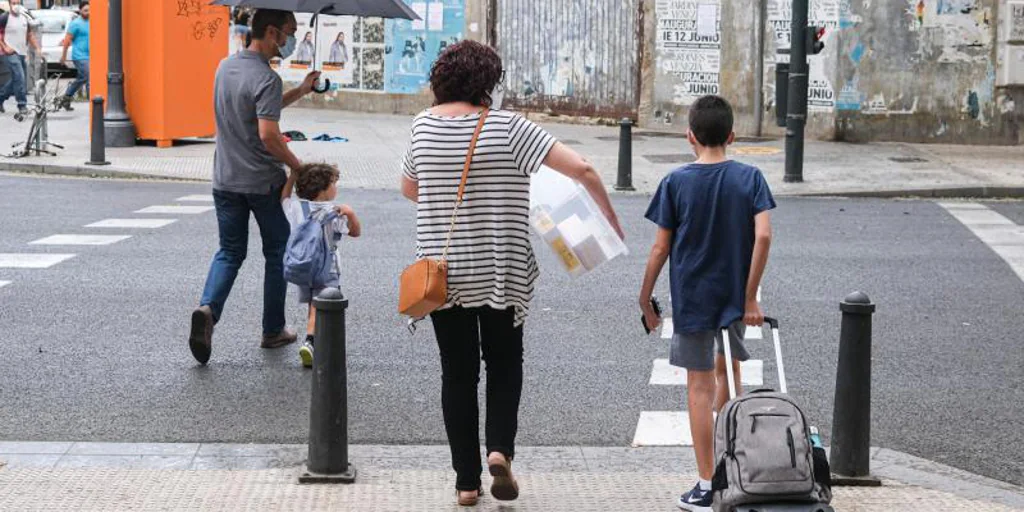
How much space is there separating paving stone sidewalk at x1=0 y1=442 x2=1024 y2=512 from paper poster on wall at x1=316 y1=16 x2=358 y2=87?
2068 cm

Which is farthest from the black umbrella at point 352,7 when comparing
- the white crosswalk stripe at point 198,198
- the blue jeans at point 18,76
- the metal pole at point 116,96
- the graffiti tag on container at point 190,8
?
the blue jeans at point 18,76

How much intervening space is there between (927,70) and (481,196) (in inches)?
690

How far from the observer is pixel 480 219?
19.3 ft

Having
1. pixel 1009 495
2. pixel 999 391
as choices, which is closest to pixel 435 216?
pixel 1009 495

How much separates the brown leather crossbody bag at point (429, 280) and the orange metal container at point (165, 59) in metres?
15.8

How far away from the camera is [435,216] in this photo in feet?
19.5

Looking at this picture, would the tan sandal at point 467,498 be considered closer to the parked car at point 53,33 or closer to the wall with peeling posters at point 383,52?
the wall with peeling posters at point 383,52

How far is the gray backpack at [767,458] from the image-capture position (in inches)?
202

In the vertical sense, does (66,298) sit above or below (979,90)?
below

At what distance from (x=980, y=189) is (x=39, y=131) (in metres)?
11.3

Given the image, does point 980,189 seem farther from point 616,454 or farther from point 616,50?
point 616,454

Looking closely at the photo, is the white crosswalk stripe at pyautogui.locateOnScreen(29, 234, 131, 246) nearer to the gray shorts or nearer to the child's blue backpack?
the child's blue backpack

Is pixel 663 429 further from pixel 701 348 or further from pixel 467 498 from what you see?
pixel 467 498

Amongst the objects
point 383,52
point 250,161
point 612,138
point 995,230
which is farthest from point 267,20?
point 383,52
